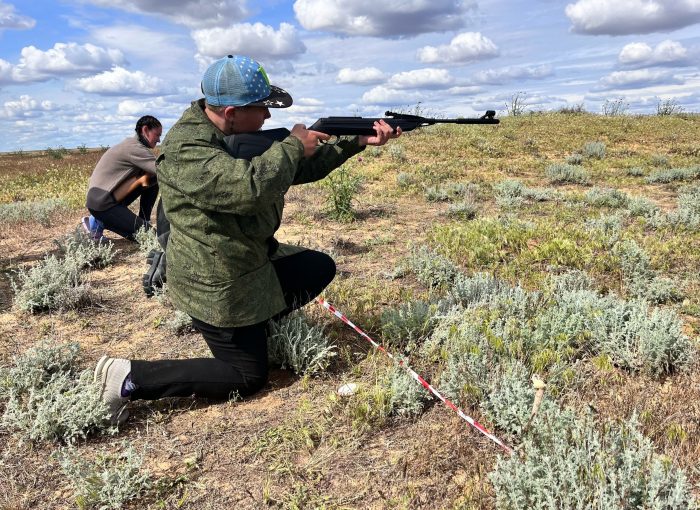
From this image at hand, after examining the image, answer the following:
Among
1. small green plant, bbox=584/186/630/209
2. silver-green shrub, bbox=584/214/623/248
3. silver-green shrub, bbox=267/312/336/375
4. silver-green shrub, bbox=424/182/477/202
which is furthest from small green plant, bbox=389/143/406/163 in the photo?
silver-green shrub, bbox=267/312/336/375

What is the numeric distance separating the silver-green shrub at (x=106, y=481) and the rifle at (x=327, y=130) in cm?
182

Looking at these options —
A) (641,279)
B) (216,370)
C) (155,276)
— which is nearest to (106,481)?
(216,370)

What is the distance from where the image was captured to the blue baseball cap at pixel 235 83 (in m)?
3.08

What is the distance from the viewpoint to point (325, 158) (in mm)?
4000

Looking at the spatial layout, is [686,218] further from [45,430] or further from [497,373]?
[45,430]

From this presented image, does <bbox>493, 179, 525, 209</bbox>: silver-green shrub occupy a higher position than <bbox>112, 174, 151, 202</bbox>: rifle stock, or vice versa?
<bbox>112, 174, 151, 202</bbox>: rifle stock

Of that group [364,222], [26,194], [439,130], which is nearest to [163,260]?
[364,222]

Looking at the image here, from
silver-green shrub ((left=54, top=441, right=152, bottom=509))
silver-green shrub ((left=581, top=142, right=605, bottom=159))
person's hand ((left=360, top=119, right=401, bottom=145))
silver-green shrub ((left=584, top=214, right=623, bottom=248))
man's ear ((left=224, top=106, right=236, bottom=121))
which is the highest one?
man's ear ((left=224, top=106, right=236, bottom=121))

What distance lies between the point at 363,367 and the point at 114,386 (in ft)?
5.28

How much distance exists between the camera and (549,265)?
5.31 meters

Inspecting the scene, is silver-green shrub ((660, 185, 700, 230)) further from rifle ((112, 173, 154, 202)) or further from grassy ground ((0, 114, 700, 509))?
rifle ((112, 173, 154, 202))

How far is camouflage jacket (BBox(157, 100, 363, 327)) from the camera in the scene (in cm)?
292

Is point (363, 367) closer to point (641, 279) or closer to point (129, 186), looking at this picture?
point (641, 279)

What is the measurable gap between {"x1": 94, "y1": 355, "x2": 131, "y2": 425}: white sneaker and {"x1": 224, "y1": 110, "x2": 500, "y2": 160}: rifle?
1517 mm
